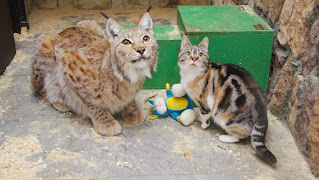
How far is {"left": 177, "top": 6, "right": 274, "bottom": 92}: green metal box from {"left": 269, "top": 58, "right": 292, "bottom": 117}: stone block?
0.28m

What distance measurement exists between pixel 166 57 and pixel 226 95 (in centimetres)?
112

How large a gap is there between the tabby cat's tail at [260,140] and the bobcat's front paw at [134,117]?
4.04ft

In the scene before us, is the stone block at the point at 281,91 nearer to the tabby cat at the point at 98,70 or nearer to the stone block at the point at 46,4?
the tabby cat at the point at 98,70

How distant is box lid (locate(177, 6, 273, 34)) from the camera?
411 cm

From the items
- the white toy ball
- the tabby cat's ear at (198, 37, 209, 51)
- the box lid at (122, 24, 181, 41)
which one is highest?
the tabby cat's ear at (198, 37, 209, 51)

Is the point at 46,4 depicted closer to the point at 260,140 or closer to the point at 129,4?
the point at 129,4

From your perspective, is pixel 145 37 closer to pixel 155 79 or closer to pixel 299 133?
pixel 155 79

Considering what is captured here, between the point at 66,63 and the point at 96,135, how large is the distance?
32.2 inches

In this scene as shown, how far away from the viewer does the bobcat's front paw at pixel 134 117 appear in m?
4.05

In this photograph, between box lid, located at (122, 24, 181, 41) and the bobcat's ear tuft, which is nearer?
the bobcat's ear tuft

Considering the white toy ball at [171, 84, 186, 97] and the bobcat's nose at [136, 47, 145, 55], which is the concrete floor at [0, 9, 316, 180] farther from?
the bobcat's nose at [136, 47, 145, 55]

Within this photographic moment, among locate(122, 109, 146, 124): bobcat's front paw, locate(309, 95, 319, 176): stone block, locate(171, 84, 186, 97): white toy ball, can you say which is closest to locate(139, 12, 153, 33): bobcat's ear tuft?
locate(171, 84, 186, 97): white toy ball

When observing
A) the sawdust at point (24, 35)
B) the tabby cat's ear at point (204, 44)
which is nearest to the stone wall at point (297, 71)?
the tabby cat's ear at point (204, 44)

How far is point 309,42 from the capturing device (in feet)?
11.1
